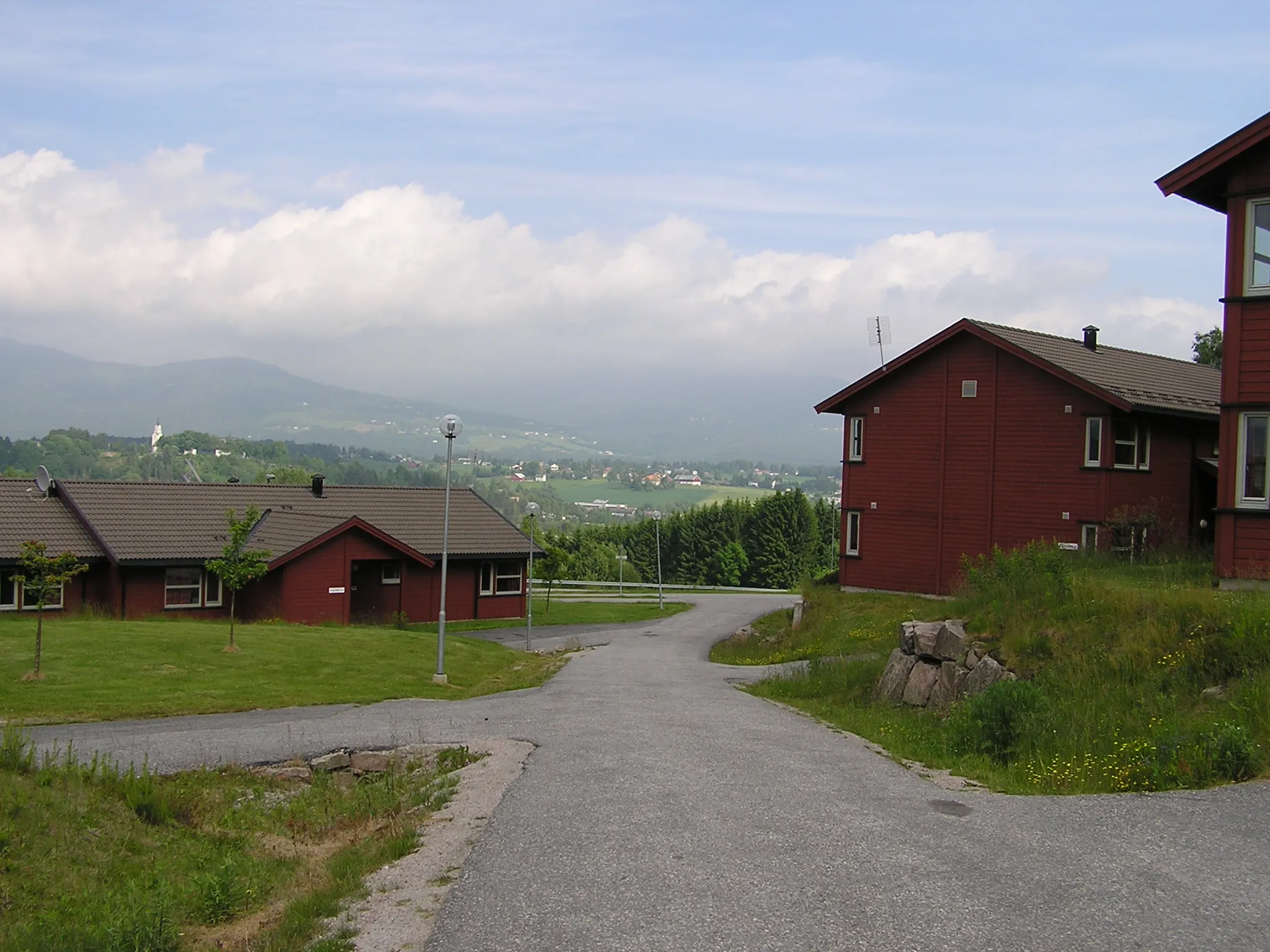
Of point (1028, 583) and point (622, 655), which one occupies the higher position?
point (1028, 583)

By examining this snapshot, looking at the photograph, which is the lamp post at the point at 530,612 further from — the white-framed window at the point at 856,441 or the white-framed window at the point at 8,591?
the white-framed window at the point at 8,591

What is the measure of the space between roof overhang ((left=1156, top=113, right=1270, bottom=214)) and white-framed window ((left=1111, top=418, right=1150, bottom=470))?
10701mm

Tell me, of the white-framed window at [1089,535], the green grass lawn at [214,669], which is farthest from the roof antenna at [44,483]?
the white-framed window at [1089,535]

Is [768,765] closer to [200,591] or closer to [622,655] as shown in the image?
[622,655]

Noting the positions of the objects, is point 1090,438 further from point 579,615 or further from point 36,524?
point 36,524

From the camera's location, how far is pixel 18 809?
10836 mm

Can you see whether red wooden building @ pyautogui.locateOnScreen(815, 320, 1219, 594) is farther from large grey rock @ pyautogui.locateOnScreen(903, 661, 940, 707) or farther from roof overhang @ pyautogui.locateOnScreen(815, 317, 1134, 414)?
large grey rock @ pyautogui.locateOnScreen(903, 661, 940, 707)

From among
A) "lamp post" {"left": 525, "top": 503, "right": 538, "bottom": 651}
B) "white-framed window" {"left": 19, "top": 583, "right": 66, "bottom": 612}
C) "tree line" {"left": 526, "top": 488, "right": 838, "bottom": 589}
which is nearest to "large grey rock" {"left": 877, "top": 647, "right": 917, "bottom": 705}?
"lamp post" {"left": 525, "top": 503, "right": 538, "bottom": 651}

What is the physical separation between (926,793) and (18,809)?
9.21 metres

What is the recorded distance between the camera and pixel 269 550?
3684cm

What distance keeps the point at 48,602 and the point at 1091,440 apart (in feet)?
106

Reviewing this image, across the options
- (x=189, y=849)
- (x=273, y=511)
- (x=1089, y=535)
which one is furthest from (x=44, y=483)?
(x=1089, y=535)

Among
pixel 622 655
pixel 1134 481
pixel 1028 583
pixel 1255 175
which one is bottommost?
pixel 622 655

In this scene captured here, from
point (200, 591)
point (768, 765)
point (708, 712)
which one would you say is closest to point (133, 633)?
point (200, 591)
